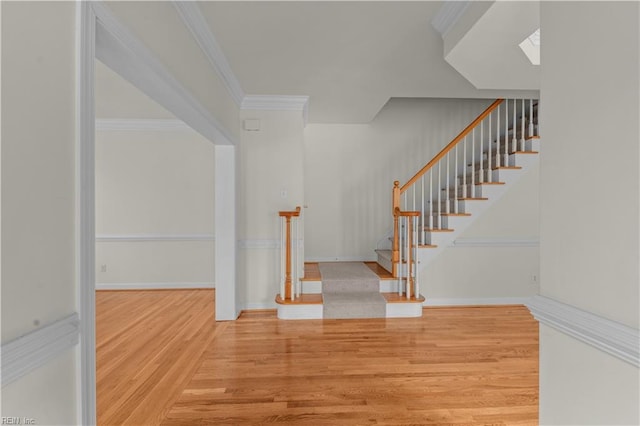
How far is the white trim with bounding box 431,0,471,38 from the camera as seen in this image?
83.4 inches

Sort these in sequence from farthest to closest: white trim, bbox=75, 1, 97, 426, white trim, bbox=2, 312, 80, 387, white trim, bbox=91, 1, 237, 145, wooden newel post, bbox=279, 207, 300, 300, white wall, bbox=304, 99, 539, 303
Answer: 1. white wall, bbox=304, 99, 539, 303
2. wooden newel post, bbox=279, 207, 300, 300
3. white trim, bbox=91, 1, 237, 145
4. white trim, bbox=75, 1, 97, 426
5. white trim, bbox=2, 312, 80, 387

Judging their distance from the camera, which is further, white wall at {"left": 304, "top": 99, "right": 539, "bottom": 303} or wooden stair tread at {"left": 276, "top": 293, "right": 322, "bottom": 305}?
white wall at {"left": 304, "top": 99, "right": 539, "bottom": 303}

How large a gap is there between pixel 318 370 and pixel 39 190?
2.10 m

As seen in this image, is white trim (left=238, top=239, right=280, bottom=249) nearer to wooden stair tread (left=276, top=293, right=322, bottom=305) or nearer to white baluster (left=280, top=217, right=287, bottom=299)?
white baluster (left=280, top=217, right=287, bottom=299)

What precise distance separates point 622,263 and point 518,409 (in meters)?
1.58

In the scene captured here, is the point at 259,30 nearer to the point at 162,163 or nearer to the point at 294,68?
the point at 294,68

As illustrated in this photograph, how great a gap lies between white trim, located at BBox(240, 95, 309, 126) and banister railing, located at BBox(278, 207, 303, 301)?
1265 mm

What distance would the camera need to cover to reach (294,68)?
3.13 m

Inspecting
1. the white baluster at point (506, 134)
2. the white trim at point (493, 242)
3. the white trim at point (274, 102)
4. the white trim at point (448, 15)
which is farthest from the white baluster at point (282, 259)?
the white baluster at point (506, 134)

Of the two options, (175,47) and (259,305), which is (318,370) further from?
(175,47)

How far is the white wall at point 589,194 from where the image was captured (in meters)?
0.83

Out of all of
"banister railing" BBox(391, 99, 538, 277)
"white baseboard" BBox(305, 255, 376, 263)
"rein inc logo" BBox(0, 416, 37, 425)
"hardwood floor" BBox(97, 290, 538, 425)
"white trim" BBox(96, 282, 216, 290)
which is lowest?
"hardwood floor" BBox(97, 290, 538, 425)

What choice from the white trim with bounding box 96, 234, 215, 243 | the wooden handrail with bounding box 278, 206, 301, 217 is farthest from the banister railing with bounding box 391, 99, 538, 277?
the white trim with bounding box 96, 234, 215, 243

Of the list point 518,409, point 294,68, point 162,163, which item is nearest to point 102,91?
point 162,163
